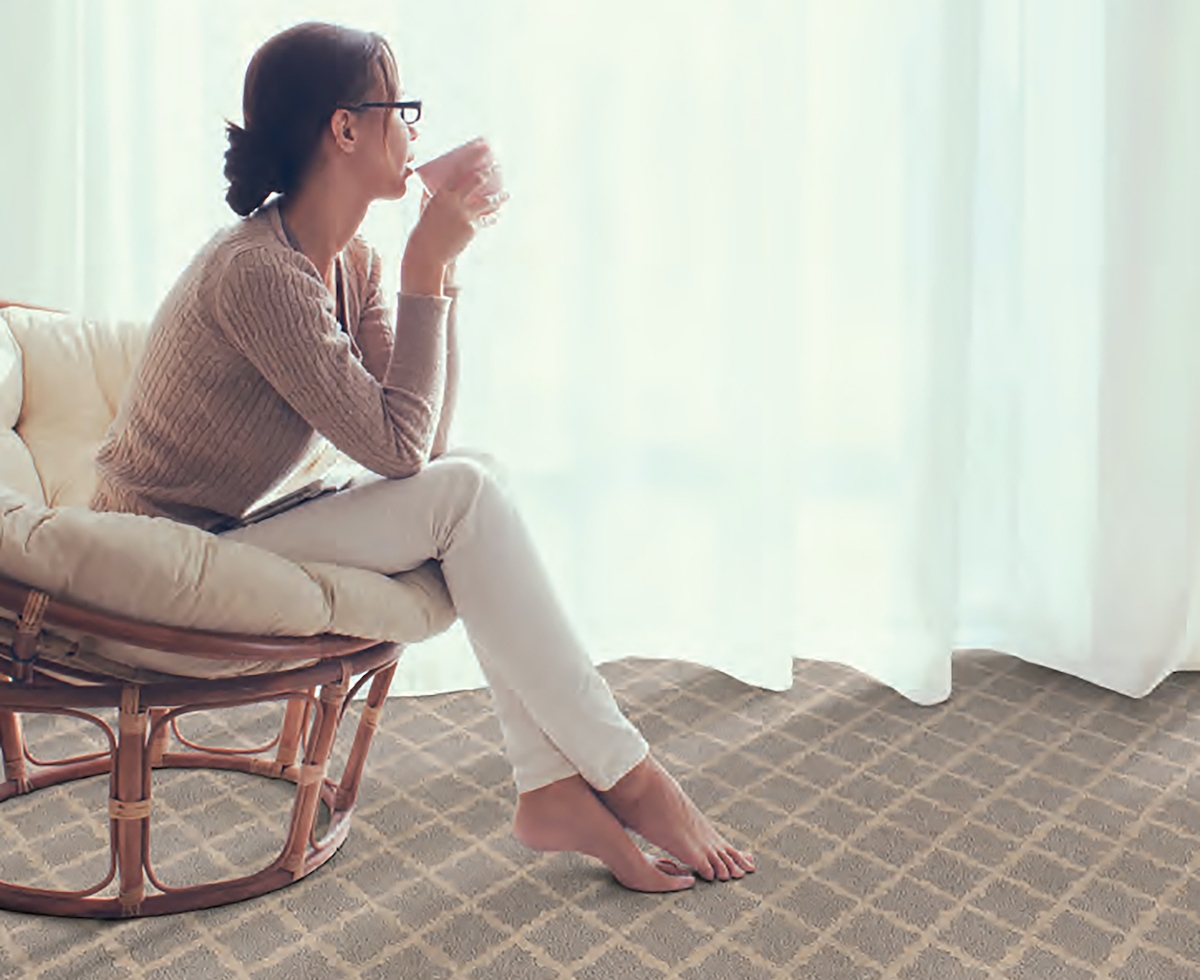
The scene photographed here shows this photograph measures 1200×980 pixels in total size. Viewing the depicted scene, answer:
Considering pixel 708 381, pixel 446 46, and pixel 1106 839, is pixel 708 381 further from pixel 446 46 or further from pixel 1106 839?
pixel 1106 839

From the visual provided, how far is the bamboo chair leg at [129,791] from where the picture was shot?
136 centimetres

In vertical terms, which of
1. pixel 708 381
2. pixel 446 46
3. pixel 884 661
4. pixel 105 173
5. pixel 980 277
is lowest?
pixel 884 661

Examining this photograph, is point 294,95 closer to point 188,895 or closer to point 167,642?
point 167,642

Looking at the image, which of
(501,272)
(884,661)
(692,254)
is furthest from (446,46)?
(884,661)

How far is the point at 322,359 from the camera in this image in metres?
1.40

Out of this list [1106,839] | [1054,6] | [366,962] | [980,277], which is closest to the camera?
[366,962]

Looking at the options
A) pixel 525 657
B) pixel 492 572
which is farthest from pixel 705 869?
pixel 492 572

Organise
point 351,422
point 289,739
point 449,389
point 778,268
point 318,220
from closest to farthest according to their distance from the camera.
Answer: point 351,422
point 318,220
point 449,389
point 289,739
point 778,268

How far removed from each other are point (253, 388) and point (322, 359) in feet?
0.39

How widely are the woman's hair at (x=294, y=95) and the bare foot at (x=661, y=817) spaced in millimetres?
817

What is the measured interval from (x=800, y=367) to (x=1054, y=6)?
2.43 ft

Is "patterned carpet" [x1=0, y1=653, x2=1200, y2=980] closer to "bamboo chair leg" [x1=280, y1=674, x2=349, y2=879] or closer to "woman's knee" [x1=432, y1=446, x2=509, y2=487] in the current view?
"bamboo chair leg" [x1=280, y1=674, x2=349, y2=879]

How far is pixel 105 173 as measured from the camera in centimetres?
231

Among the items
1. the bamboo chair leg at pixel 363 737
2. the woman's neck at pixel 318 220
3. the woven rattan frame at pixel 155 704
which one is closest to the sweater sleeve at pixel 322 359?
the woman's neck at pixel 318 220
